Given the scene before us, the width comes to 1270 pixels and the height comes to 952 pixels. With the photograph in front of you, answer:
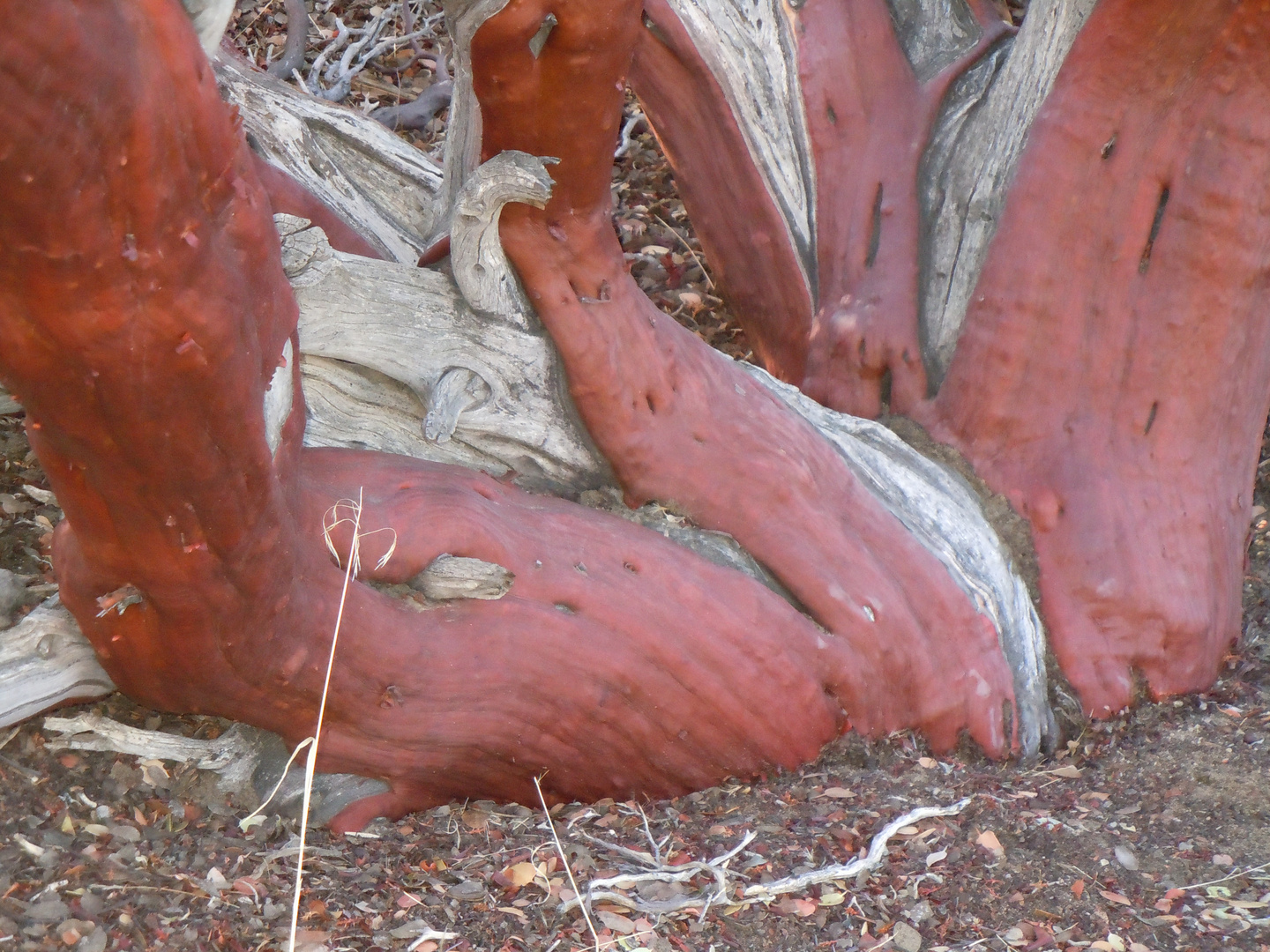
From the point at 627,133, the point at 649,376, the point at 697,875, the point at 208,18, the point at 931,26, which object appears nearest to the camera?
the point at 208,18

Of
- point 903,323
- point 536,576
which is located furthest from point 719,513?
point 903,323

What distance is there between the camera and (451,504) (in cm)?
242

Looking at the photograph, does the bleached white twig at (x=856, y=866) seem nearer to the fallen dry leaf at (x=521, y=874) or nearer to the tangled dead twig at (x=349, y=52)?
the fallen dry leaf at (x=521, y=874)

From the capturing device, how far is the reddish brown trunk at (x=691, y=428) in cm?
233

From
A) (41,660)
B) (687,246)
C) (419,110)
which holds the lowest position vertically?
(41,660)

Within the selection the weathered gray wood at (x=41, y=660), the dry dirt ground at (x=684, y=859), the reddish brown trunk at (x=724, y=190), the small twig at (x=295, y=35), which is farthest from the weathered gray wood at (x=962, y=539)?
the small twig at (x=295, y=35)

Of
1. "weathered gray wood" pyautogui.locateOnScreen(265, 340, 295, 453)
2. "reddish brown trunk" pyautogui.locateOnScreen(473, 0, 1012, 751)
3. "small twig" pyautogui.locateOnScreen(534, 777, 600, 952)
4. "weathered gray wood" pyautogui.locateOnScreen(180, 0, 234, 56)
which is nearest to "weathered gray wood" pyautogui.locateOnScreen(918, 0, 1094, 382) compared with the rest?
"reddish brown trunk" pyautogui.locateOnScreen(473, 0, 1012, 751)

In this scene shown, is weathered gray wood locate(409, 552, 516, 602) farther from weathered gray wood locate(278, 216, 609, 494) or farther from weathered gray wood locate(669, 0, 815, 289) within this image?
weathered gray wood locate(669, 0, 815, 289)

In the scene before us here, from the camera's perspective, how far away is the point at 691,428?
2795mm

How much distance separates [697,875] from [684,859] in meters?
0.06

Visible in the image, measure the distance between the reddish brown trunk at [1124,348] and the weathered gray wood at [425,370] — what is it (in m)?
1.34

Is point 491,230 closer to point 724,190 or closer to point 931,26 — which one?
point 724,190

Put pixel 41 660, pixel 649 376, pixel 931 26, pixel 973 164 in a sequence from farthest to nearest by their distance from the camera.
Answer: pixel 931 26 → pixel 973 164 → pixel 649 376 → pixel 41 660

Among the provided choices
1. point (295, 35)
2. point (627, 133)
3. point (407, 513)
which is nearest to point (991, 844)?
point (407, 513)
